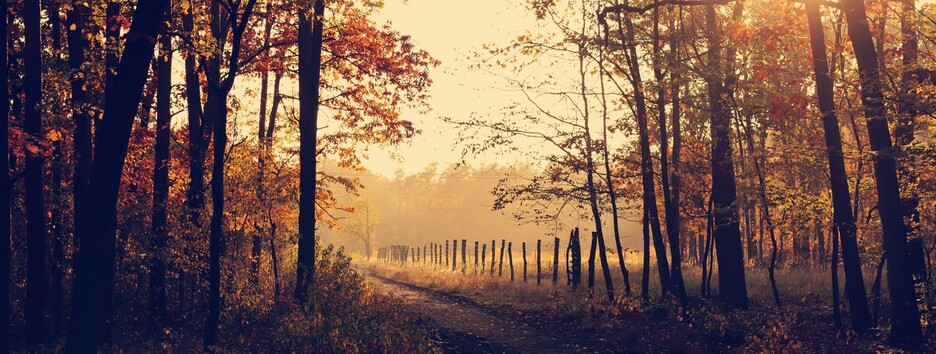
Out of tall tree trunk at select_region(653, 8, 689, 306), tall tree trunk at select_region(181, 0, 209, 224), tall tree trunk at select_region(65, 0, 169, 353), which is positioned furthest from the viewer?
tall tree trunk at select_region(653, 8, 689, 306)

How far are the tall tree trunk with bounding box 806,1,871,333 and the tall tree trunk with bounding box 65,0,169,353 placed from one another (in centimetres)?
1070

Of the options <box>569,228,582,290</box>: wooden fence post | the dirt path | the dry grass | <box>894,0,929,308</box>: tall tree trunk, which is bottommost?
the dirt path

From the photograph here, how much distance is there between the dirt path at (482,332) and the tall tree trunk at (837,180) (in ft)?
16.5

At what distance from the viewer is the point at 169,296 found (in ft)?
58.3

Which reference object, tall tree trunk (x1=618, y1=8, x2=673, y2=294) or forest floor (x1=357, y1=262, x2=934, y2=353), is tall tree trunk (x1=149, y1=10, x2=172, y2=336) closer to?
forest floor (x1=357, y1=262, x2=934, y2=353)

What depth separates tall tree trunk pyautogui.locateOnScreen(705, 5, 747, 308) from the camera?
1698 cm

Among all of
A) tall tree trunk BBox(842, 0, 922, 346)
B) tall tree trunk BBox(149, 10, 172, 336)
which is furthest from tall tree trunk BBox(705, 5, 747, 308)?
tall tree trunk BBox(149, 10, 172, 336)

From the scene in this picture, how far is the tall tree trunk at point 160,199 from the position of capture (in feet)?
47.9

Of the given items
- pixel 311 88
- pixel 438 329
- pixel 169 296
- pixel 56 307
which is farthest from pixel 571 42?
pixel 56 307

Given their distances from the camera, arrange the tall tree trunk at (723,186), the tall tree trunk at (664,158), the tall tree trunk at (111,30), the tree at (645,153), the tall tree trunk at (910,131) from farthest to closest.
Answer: the tree at (645,153) → the tall tree trunk at (664,158) → the tall tree trunk at (723,186) → the tall tree trunk at (111,30) → the tall tree trunk at (910,131)

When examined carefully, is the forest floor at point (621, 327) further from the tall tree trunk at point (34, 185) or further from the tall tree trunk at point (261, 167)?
the tall tree trunk at point (34, 185)

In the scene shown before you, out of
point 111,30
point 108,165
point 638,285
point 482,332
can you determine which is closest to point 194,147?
point 111,30

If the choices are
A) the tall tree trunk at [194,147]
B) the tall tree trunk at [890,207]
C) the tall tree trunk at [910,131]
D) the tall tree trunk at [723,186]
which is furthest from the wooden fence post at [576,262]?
the tall tree trunk at [194,147]

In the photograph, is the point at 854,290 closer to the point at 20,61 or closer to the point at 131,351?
the point at 131,351
